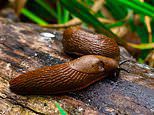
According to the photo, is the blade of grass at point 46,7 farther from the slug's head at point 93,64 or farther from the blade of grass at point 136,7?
the slug's head at point 93,64

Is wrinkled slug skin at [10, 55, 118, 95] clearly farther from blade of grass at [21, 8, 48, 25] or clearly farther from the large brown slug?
blade of grass at [21, 8, 48, 25]

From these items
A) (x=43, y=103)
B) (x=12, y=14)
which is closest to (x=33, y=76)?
(x=43, y=103)

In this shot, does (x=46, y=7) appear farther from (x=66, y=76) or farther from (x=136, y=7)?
(x=66, y=76)

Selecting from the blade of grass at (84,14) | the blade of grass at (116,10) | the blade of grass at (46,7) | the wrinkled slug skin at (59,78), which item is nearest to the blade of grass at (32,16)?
the blade of grass at (46,7)

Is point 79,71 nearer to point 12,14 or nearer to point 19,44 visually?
point 19,44

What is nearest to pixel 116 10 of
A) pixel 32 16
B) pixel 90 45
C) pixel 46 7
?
pixel 46 7

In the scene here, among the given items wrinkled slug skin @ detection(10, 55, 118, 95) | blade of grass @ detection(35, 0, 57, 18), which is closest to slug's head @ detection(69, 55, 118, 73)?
wrinkled slug skin @ detection(10, 55, 118, 95)
